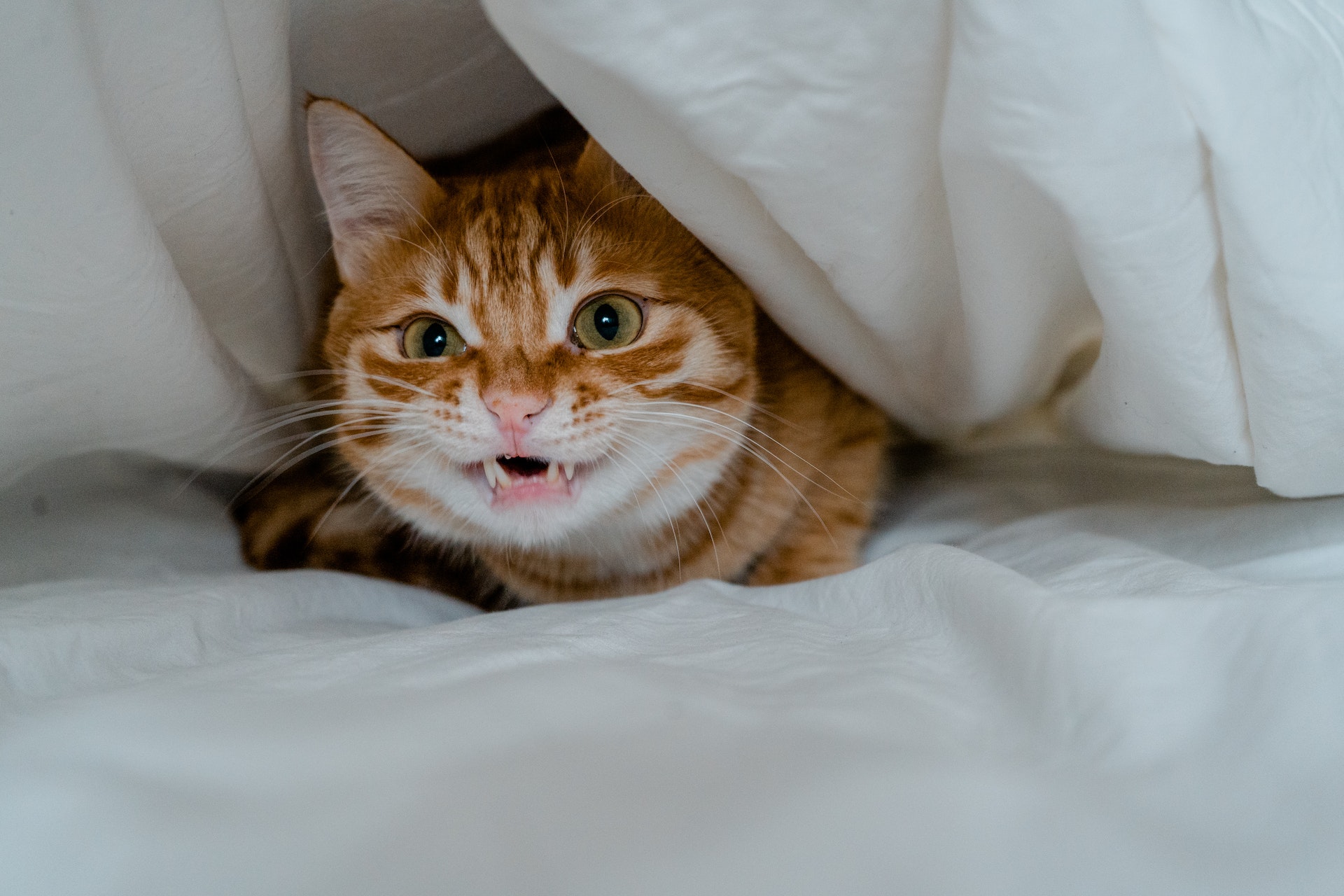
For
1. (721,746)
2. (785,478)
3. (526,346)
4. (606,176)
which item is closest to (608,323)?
(526,346)

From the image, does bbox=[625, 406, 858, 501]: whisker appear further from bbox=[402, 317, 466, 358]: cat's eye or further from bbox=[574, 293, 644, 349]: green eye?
bbox=[402, 317, 466, 358]: cat's eye

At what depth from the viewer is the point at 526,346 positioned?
109 centimetres

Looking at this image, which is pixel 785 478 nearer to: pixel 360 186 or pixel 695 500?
pixel 695 500

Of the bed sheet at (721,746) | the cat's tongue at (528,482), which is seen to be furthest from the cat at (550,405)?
the bed sheet at (721,746)

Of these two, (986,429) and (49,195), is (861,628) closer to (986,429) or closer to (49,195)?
(986,429)

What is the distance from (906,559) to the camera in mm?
899

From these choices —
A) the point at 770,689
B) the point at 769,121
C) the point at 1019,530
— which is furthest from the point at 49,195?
the point at 1019,530

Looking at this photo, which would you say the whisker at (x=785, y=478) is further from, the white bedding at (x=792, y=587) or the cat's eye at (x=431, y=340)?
the cat's eye at (x=431, y=340)

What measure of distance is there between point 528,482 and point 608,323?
23 centimetres

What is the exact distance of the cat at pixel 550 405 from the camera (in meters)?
1.08

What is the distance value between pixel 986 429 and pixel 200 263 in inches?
43.2

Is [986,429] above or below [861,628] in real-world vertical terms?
below

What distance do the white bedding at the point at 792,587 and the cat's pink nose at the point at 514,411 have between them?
220 mm

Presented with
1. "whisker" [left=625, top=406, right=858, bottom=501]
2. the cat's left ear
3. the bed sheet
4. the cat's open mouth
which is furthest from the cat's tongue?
the cat's left ear
